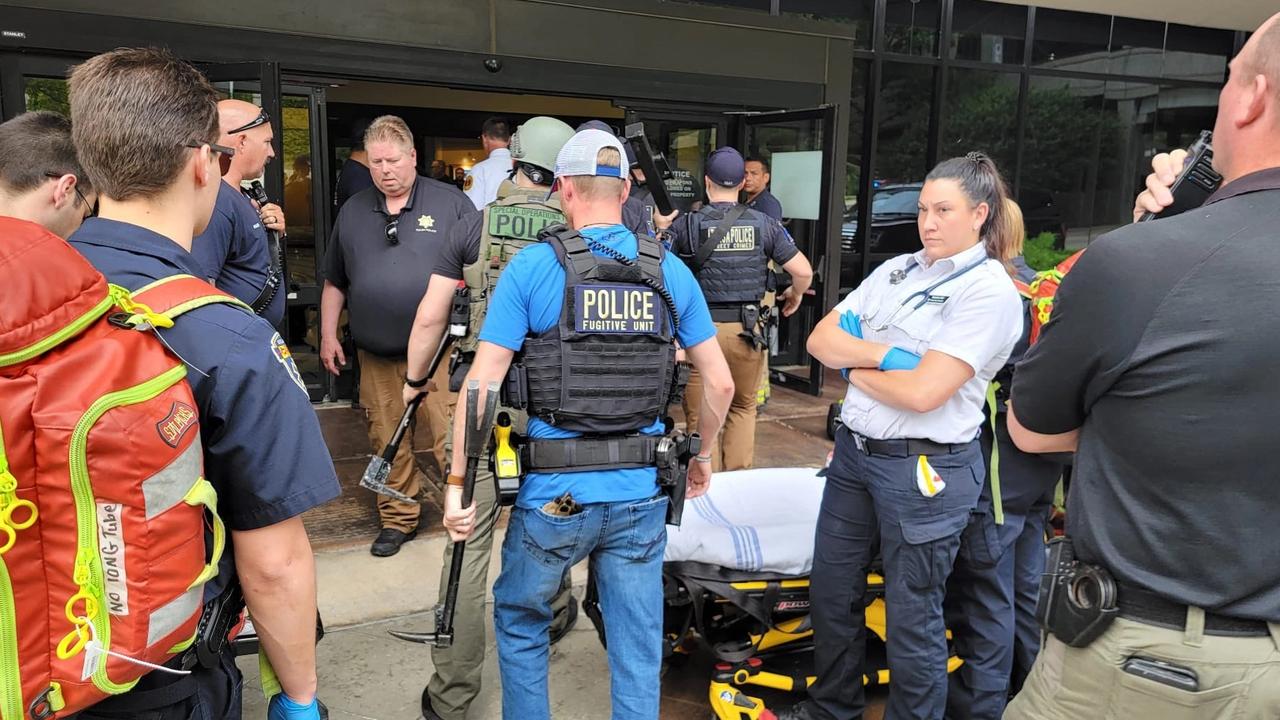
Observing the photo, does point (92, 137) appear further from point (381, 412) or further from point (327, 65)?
point (327, 65)

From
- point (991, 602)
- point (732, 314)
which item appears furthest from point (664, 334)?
point (732, 314)

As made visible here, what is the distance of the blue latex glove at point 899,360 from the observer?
8.67ft

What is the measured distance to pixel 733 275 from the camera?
17.2ft

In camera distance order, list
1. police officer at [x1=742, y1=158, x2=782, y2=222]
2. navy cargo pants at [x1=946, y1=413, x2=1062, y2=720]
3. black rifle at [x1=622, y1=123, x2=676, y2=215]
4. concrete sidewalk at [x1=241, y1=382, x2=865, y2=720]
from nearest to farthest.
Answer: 1. navy cargo pants at [x1=946, y1=413, x2=1062, y2=720]
2. concrete sidewalk at [x1=241, y1=382, x2=865, y2=720]
3. black rifle at [x1=622, y1=123, x2=676, y2=215]
4. police officer at [x1=742, y1=158, x2=782, y2=222]

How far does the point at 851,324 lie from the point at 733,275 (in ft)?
7.78

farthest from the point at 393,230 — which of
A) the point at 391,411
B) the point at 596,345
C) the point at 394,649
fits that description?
the point at 596,345

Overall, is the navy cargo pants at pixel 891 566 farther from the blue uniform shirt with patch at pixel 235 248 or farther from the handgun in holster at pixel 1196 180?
the blue uniform shirt with patch at pixel 235 248

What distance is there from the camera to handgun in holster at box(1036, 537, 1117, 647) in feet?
5.26

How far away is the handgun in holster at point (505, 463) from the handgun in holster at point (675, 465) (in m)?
0.41

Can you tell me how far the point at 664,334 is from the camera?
244cm

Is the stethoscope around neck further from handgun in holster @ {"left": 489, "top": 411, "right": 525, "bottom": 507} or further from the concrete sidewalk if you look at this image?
the concrete sidewalk

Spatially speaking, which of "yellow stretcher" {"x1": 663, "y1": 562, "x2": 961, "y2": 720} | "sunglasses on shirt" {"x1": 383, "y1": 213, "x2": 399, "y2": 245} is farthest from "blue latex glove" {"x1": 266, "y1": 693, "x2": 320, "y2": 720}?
"sunglasses on shirt" {"x1": 383, "y1": 213, "x2": 399, "y2": 245}

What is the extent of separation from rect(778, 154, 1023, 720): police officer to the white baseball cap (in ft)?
3.17

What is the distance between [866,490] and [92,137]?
7.49 feet
